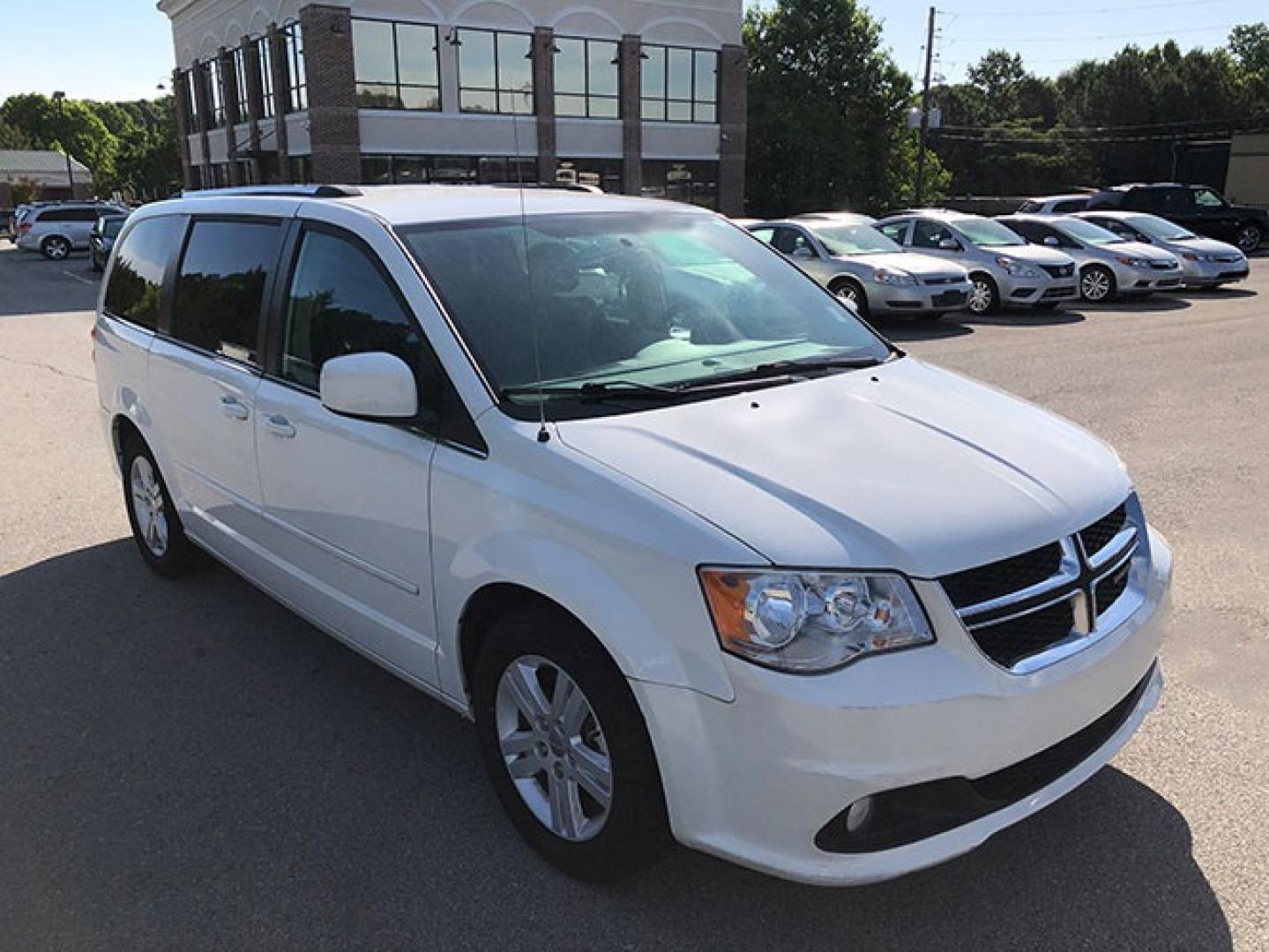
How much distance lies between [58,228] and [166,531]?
37054 mm

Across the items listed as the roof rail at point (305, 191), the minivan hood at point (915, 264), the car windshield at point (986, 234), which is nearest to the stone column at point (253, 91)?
the car windshield at point (986, 234)

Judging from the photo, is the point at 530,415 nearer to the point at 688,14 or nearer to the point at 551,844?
the point at 551,844

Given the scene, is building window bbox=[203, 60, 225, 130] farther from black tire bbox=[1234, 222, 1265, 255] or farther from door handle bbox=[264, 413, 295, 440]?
door handle bbox=[264, 413, 295, 440]

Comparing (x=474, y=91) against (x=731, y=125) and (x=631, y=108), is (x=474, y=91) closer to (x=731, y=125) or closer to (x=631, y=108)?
(x=631, y=108)

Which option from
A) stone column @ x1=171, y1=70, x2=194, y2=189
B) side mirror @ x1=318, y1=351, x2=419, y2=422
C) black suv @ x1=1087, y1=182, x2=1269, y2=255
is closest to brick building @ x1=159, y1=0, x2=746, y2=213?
stone column @ x1=171, y1=70, x2=194, y2=189

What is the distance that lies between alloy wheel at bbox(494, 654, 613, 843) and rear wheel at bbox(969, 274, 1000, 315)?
14276 mm

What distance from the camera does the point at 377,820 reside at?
316 centimetres

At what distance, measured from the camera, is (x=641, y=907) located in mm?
2729

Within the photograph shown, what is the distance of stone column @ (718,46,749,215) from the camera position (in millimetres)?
39688

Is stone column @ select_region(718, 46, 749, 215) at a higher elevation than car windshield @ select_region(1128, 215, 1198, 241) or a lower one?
higher

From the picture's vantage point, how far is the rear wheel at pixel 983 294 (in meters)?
15.9

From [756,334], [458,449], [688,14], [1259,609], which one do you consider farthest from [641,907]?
[688,14]

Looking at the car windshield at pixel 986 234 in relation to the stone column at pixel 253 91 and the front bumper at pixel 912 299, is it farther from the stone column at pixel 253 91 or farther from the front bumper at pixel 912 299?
the stone column at pixel 253 91

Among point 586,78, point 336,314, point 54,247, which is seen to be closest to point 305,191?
point 336,314
